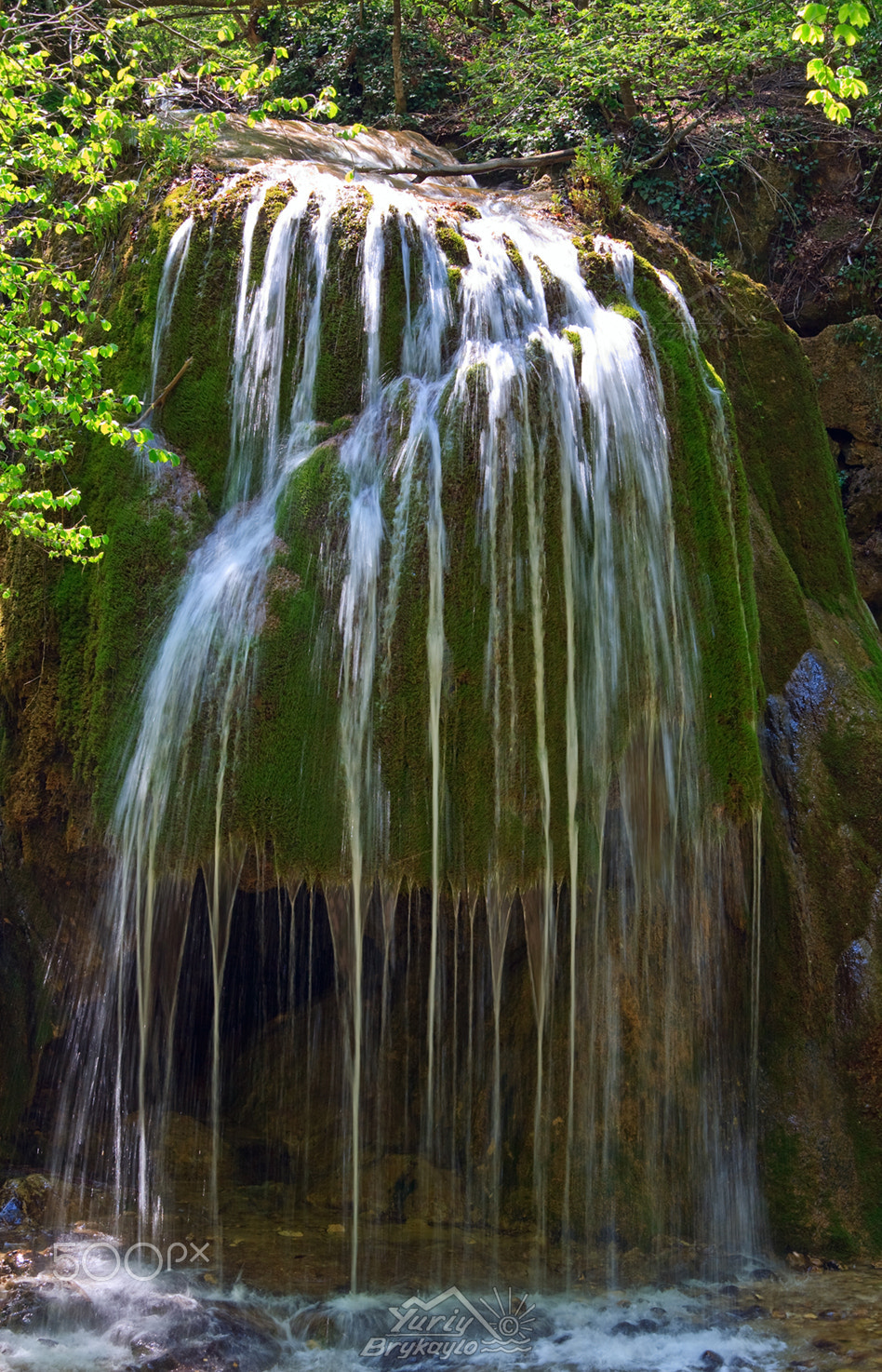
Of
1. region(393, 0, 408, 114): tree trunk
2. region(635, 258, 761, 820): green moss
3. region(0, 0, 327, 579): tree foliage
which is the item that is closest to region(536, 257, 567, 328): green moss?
region(635, 258, 761, 820): green moss

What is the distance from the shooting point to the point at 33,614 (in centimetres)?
608

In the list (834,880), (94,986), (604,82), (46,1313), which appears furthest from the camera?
(604,82)

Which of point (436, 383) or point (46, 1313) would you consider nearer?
point (46, 1313)

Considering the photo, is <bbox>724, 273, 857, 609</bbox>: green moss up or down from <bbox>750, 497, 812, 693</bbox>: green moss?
up

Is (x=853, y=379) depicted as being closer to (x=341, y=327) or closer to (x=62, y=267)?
(x=341, y=327)

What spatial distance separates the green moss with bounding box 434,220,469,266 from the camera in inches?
252

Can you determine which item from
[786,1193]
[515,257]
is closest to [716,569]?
[515,257]

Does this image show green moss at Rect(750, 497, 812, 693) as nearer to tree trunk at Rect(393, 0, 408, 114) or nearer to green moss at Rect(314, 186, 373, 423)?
green moss at Rect(314, 186, 373, 423)

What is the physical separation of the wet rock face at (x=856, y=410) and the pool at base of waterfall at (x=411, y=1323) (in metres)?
7.14

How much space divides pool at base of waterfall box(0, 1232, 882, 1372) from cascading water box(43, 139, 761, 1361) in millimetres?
327

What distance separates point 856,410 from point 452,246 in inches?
214

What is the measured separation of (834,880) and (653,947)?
1.46 meters

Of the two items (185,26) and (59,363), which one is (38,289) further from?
(185,26)

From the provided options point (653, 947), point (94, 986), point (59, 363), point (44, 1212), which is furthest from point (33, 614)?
point (653, 947)
